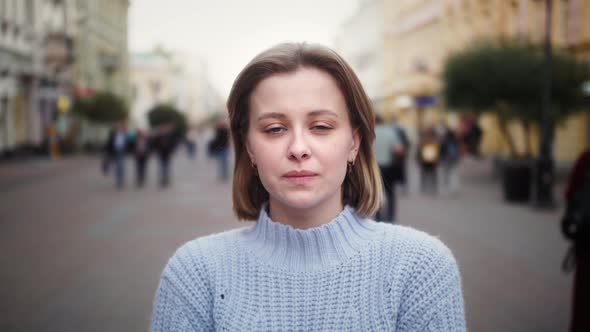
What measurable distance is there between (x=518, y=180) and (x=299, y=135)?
14022mm

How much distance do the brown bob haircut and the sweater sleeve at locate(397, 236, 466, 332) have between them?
11.0 inches

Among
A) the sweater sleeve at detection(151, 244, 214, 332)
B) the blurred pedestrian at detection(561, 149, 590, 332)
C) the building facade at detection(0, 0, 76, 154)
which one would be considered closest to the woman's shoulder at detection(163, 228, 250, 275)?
the sweater sleeve at detection(151, 244, 214, 332)

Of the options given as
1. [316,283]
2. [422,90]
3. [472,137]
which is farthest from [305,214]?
[422,90]

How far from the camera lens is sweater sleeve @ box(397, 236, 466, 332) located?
1.91m

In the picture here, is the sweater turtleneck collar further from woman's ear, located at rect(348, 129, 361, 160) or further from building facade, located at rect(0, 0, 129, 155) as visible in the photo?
building facade, located at rect(0, 0, 129, 155)

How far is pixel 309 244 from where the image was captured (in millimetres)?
2002

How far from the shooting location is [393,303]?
1902 mm

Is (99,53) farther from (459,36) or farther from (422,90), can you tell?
(459,36)

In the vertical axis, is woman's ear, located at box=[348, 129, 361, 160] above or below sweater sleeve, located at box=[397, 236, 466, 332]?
above

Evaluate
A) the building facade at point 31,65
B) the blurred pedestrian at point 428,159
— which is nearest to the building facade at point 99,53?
the building facade at point 31,65

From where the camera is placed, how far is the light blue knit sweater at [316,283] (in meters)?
1.91

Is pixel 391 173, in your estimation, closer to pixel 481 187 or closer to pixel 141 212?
pixel 141 212

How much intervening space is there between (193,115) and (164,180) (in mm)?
123815

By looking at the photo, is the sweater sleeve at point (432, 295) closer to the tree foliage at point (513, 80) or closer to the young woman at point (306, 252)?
the young woman at point (306, 252)
